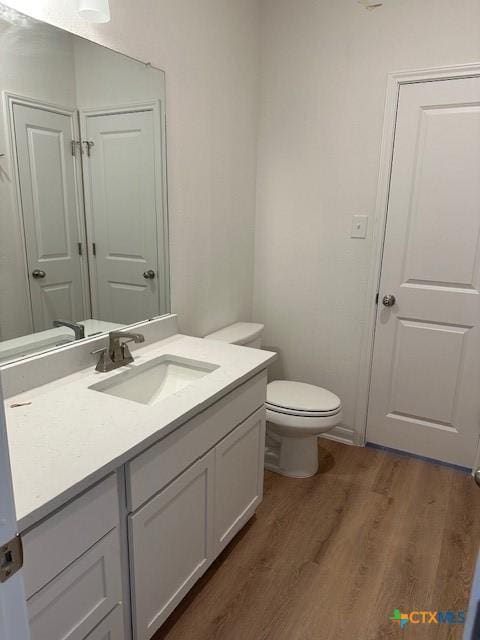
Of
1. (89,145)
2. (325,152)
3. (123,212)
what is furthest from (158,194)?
(325,152)

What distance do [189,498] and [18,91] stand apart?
1373mm

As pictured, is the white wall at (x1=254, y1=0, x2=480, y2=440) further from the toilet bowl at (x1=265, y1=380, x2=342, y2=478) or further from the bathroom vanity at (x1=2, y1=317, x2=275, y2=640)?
the bathroom vanity at (x1=2, y1=317, x2=275, y2=640)

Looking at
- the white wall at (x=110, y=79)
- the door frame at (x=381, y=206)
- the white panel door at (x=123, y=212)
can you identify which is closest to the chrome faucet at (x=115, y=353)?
the white panel door at (x=123, y=212)

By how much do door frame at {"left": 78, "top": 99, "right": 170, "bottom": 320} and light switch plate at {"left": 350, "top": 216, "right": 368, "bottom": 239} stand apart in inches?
43.1

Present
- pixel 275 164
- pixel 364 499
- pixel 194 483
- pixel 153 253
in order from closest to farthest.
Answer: pixel 194 483, pixel 153 253, pixel 364 499, pixel 275 164

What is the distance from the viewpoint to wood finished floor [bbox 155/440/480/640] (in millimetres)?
1551

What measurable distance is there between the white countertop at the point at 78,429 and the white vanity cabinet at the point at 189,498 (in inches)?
2.7

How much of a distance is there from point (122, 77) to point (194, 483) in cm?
151

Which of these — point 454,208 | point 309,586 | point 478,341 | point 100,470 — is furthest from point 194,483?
point 454,208

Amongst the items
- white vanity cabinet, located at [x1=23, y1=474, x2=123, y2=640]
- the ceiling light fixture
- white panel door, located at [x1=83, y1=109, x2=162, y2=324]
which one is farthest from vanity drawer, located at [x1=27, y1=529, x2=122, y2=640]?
the ceiling light fixture

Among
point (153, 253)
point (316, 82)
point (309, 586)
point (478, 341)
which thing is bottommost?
point (309, 586)

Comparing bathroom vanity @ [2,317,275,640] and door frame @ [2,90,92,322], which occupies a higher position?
door frame @ [2,90,92,322]

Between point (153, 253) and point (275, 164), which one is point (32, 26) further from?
point (275, 164)

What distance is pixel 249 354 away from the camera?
1849 mm
